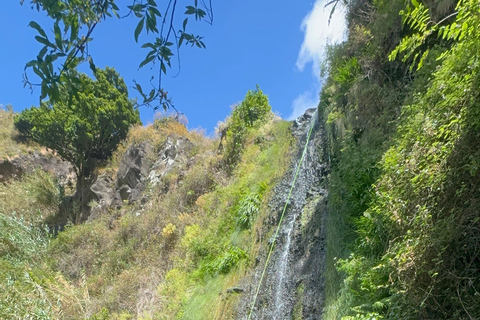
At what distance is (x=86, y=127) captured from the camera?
18.8 meters

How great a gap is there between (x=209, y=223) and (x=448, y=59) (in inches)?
306

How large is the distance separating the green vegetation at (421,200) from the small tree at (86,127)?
51.3 ft

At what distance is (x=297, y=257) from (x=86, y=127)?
15121mm

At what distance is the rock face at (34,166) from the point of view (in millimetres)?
20859

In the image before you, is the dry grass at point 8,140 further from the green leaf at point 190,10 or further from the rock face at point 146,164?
the green leaf at point 190,10

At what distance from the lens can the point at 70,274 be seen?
42.5 feet

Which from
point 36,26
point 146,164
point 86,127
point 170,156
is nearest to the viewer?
point 36,26

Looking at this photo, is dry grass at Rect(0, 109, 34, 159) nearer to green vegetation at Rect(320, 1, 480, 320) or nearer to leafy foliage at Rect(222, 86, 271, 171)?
leafy foliage at Rect(222, 86, 271, 171)

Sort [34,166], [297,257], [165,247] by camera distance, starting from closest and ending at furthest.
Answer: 1. [297,257]
2. [165,247]
3. [34,166]

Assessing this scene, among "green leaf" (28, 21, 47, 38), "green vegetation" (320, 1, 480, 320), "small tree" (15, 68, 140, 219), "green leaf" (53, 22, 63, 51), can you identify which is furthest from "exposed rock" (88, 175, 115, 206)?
"green leaf" (28, 21, 47, 38)

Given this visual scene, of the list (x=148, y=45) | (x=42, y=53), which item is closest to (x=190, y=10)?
(x=148, y=45)

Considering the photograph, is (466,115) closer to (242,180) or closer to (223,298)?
(223,298)

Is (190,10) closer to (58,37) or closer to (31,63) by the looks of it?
(58,37)

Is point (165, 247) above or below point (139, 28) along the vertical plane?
above
